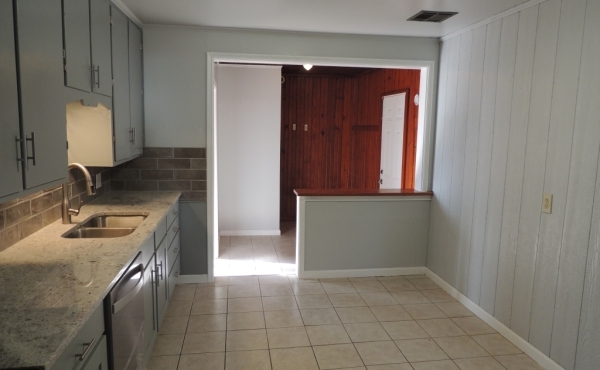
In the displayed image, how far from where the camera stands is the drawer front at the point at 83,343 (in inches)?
49.7

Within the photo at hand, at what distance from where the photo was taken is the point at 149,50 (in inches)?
144

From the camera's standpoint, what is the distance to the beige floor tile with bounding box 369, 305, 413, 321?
3.30 m

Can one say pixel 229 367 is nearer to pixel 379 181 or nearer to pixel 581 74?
pixel 581 74

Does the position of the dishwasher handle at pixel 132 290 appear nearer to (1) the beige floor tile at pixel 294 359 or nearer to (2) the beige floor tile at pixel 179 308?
(1) the beige floor tile at pixel 294 359

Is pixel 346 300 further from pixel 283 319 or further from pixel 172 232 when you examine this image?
pixel 172 232

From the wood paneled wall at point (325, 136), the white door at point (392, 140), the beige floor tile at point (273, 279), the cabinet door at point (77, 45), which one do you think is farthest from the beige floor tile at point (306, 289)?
the wood paneled wall at point (325, 136)

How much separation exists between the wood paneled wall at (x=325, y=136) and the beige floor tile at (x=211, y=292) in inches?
120

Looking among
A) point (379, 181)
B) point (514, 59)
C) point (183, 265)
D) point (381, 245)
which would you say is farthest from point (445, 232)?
point (183, 265)

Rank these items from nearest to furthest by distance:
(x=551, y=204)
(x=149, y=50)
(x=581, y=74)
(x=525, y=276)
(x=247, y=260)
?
(x=581, y=74) < (x=551, y=204) < (x=525, y=276) < (x=149, y=50) < (x=247, y=260)

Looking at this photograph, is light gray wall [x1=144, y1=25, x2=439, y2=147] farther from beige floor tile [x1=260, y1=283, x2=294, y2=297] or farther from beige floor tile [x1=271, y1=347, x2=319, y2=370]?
beige floor tile [x1=271, y1=347, x2=319, y2=370]

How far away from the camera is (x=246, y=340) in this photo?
2912 mm

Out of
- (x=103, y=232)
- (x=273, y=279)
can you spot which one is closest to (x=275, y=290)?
(x=273, y=279)

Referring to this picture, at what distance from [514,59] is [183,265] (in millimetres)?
3215

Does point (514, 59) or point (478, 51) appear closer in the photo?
point (514, 59)
